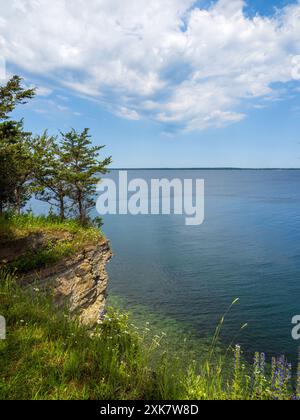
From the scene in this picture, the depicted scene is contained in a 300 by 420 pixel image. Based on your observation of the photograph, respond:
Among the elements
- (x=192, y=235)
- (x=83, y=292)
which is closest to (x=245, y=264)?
(x=192, y=235)

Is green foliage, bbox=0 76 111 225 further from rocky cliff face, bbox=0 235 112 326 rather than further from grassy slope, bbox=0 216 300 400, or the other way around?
grassy slope, bbox=0 216 300 400

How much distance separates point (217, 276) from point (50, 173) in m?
19.3

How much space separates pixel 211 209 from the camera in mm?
78562

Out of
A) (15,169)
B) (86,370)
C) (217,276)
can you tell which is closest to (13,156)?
(15,169)

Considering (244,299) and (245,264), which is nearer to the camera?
(244,299)

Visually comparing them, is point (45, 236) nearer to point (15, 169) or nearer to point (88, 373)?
point (15, 169)

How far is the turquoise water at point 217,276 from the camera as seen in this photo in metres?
21.2

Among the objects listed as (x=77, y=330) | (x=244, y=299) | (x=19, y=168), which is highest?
(x=19, y=168)

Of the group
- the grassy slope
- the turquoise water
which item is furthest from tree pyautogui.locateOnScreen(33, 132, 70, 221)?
the grassy slope

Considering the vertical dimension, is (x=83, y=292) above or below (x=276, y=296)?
above

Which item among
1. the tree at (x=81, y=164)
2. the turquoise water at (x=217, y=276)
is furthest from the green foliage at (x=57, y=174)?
the turquoise water at (x=217, y=276)

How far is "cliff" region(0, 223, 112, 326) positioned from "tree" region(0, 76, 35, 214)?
3858 millimetres
